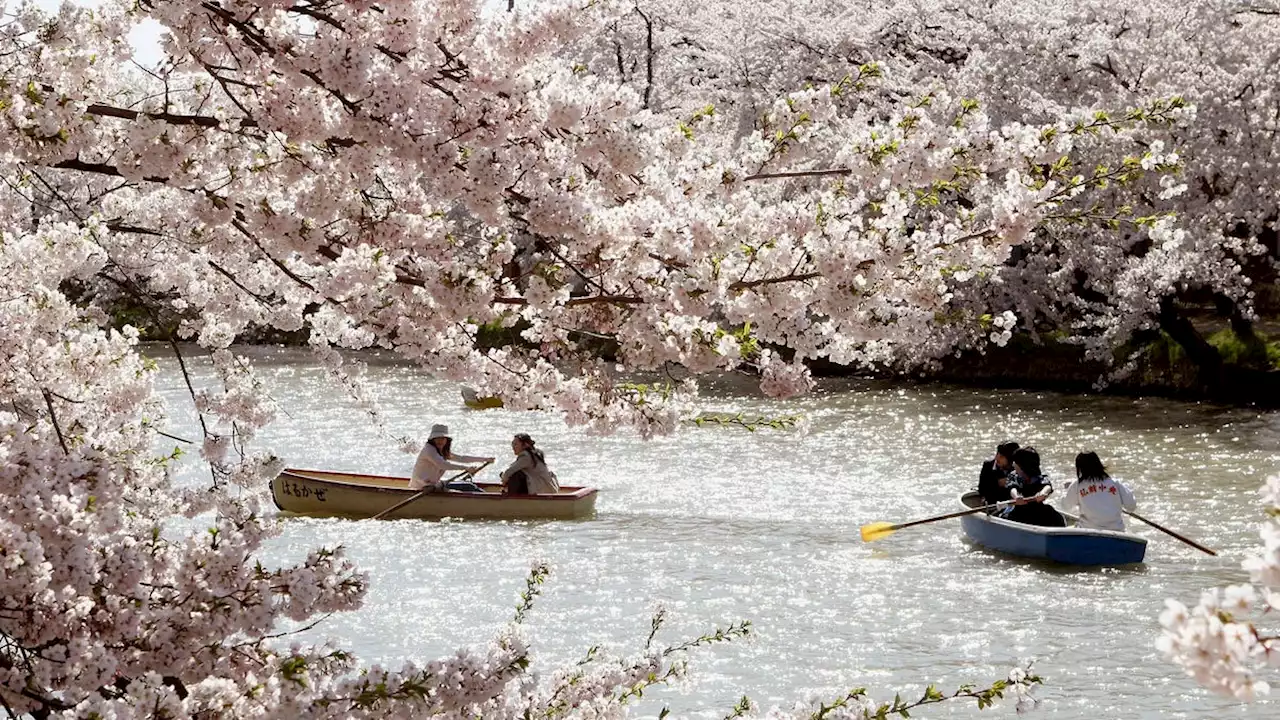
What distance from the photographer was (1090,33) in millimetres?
29062

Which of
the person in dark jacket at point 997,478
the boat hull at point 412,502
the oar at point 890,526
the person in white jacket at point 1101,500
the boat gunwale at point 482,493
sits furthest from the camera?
the boat hull at point 412,502

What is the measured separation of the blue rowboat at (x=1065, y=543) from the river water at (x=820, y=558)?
155mm

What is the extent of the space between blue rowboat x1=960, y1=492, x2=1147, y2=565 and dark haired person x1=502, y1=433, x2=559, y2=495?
4982mm

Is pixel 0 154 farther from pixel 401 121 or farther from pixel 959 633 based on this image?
pixel 959 633

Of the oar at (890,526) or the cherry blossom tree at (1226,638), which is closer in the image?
the cherry blossom tree at (1226,638)

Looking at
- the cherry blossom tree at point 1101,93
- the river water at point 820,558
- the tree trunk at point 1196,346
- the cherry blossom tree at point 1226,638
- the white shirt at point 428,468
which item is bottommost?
the river water at point 820,558

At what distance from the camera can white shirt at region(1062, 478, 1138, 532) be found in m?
14.6

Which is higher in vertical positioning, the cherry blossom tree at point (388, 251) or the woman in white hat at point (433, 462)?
the cherry blossom tree at point (388, 251)

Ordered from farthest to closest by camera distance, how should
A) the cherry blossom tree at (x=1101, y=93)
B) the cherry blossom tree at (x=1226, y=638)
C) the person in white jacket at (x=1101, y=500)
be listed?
1. the cherry blossom tree at (x=1101, y=93)
2. the person in white jacket at (x=1101, y=500)
3. the cherry blossom tree at (x=1226, y=638)

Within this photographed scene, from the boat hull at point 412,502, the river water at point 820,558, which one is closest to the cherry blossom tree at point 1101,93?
the river water at point 820,558

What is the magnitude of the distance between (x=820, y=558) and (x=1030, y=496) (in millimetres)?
2060

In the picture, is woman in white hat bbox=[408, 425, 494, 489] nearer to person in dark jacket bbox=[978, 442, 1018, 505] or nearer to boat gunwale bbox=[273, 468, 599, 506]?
boat gunwale bbox=[273, 468, 599, 506]

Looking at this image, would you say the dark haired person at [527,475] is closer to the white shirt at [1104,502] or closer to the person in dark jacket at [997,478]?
the person in dark jacket at [997,478]

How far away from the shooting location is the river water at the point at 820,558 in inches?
461
